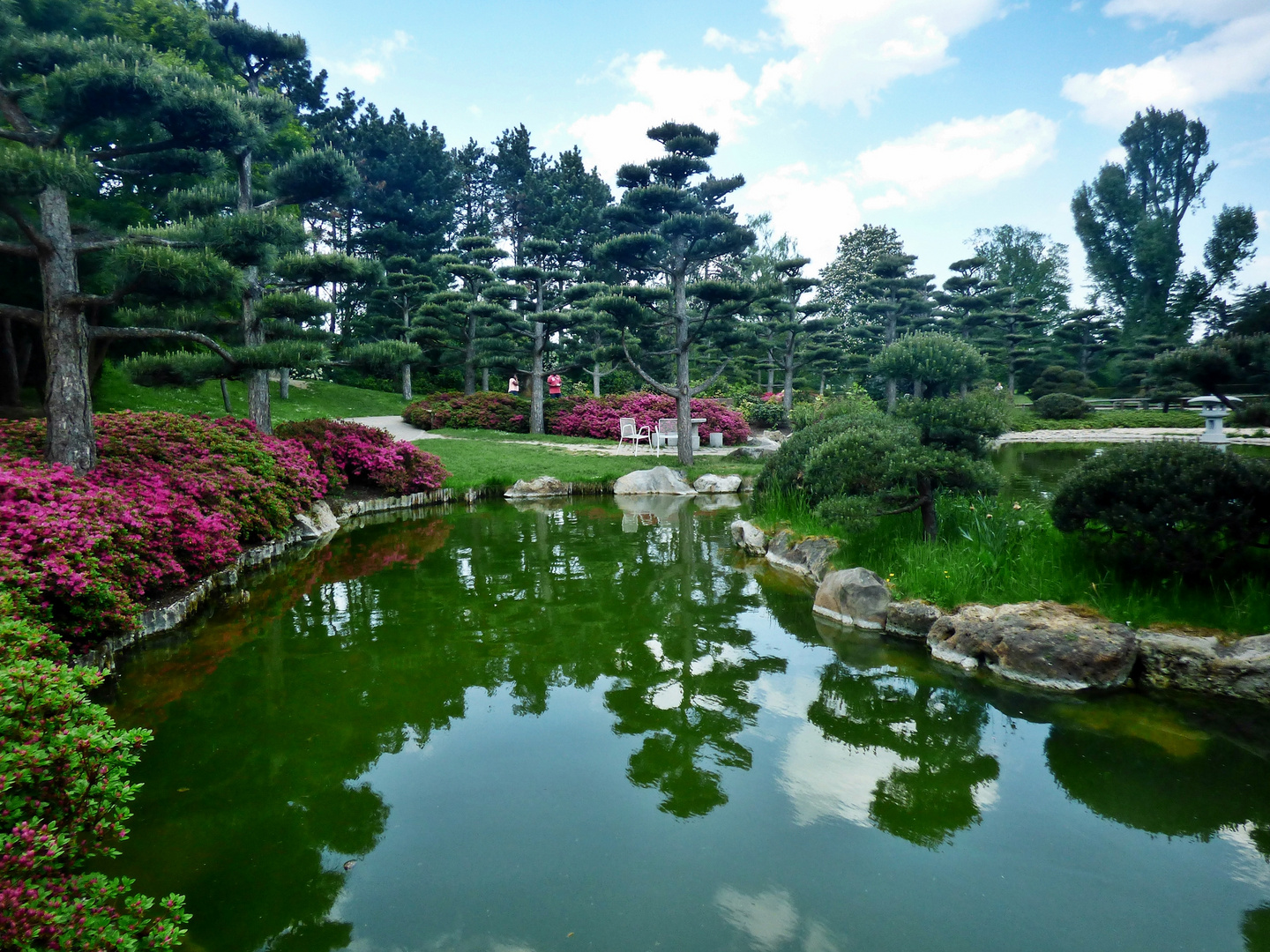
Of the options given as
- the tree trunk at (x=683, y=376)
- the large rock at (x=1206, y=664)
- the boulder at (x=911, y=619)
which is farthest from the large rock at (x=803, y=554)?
the tree trunk at (x=683, y=376)

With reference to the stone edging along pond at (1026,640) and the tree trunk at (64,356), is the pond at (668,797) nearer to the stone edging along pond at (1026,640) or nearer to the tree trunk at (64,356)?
the stone edging along pond at (1026,640)

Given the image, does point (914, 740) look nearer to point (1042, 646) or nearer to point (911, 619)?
point (1042, 646)

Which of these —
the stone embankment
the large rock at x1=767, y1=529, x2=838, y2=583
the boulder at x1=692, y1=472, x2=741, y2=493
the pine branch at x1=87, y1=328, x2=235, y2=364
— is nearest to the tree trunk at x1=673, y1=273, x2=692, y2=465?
the boulder at x1=692, y1=472, x2=741, y2=493

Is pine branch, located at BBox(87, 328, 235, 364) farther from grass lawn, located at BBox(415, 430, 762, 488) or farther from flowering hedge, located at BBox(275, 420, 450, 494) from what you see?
grass lawn, located at BBox(415, 430, 762, 488)

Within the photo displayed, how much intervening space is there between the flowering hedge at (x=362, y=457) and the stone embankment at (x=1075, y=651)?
7.82m

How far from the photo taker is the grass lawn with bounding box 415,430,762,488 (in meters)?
11.6

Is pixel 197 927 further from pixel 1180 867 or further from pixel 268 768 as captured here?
pixel 1180 867

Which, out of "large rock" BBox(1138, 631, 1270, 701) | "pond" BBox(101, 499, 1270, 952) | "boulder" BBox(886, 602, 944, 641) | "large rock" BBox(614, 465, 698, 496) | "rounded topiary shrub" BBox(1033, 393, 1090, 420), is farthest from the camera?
"rounded topiary shrub" BBox(1033, 393, 1090, 420)

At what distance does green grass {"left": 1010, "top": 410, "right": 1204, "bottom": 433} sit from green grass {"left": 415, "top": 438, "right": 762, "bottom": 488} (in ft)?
38.3

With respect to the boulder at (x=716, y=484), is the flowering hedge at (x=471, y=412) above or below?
above

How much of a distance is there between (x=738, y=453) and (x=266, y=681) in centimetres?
1206

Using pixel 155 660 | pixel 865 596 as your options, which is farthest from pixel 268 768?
pixel 865 596

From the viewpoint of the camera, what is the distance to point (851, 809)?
268 cm

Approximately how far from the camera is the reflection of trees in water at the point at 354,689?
2.36 meters
